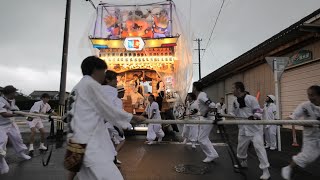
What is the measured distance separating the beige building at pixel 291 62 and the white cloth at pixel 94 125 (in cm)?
1068

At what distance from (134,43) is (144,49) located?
0.51 metres

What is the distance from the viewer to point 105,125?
3.39m

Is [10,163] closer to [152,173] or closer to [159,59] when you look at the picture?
[152,173]

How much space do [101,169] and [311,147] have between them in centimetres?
378

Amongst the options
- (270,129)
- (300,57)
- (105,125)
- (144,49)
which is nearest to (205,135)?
(270,129)

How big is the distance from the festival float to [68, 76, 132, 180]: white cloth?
9.64 metres

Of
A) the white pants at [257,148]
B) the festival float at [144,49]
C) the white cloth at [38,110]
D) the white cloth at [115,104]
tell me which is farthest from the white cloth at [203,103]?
the white cloth at [38,110]

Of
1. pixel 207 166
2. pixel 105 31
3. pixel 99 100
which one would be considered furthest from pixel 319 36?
pixel 99 100

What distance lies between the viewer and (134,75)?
47.6ft

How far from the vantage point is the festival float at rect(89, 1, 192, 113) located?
43.4ft

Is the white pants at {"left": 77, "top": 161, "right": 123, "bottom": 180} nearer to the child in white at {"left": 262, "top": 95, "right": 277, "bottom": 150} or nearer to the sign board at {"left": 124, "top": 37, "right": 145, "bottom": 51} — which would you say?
the child in white at {"left": 262, "top": 95, "right": 277, "bottom": 150}

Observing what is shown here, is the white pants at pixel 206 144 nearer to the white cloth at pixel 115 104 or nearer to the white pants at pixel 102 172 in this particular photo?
the white cloth at pixel 115 104

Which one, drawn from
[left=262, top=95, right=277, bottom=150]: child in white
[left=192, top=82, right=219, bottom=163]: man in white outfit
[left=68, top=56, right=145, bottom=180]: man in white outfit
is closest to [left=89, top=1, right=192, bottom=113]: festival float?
[left=262, top=95, right=277, bottom=150]: child in white

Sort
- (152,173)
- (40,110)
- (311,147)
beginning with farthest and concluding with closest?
(40,110) → (152,173) → (311,147)
